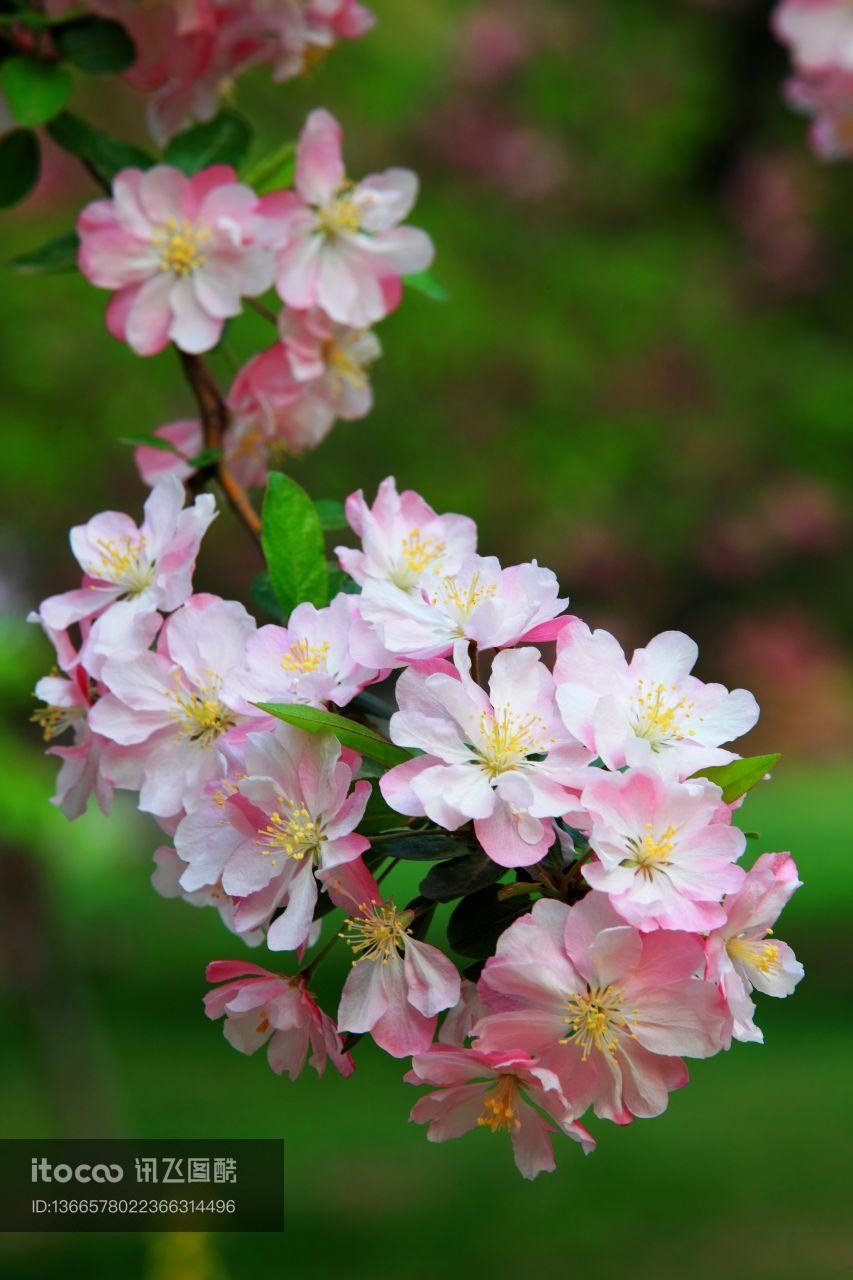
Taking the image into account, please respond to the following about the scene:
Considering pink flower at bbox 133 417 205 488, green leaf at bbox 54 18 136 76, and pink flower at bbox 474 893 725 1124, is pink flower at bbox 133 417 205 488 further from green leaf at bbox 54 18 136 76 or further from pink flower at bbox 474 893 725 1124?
pink flower at bbox 474 893 725 1124

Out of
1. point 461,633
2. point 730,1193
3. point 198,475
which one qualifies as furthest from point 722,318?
point 461,633

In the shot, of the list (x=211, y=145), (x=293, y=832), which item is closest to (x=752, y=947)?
(x=293, y=832)

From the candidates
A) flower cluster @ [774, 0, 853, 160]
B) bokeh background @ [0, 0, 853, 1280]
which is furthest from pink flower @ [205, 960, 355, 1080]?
bokeh background @ [0, 0, 853, 1280]

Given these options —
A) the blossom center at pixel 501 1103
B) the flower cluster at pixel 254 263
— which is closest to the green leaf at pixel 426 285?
the flower cluster at pixel 254 263

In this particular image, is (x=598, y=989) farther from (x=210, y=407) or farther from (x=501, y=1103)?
(x=210, y=407)

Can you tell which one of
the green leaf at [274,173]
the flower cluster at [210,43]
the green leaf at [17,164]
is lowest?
the green leaf at [274,173]

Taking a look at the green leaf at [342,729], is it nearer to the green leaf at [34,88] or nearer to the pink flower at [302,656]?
the pink flower at [302,656]
